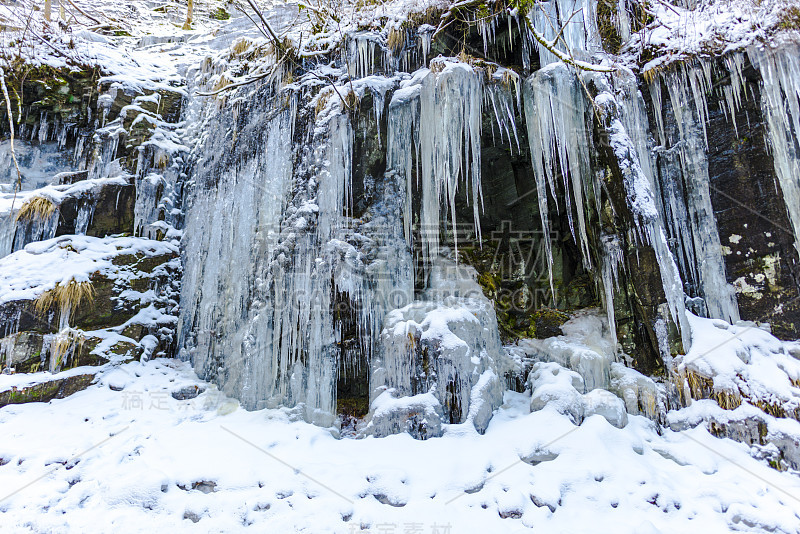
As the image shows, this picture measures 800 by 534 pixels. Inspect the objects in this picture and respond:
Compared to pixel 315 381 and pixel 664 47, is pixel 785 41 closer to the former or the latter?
pixel 664 47

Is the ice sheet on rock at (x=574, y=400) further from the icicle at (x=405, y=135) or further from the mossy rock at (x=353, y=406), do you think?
the icicle at (x=405, y=135)

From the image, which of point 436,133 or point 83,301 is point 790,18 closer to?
point 436,133

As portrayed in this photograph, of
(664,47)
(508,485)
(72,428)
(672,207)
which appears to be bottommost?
(508,485)

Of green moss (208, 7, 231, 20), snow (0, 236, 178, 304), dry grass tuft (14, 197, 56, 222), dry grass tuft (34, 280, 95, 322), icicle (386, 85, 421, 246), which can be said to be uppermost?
green moss (208, 7, 231, 20)

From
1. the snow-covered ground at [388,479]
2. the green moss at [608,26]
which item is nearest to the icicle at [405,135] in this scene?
the green moss at [608,26]

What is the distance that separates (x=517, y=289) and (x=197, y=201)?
5.27 metres

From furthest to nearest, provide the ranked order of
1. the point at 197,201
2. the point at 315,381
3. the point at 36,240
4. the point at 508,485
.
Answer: the point at 197,201 → the point at 36,240 → the point at 315,381 → the point at 508,485

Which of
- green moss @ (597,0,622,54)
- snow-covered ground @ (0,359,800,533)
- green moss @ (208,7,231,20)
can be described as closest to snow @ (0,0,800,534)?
snow-covered ground @ (0,359,800,533)

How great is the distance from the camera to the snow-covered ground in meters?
3.56

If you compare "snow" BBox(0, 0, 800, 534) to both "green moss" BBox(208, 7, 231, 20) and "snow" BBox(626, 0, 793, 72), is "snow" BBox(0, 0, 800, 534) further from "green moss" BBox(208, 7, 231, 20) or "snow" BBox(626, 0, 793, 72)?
"green moss" BBox(208, 7, 231, 20)

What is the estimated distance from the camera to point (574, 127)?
18.1ft

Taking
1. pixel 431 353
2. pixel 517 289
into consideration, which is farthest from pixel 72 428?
pixel 517 289

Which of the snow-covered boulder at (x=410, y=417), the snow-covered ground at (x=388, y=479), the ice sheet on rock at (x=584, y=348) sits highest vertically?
the ice sheet on rock at (x=584, y=348)

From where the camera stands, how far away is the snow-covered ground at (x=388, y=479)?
356 centimetres
